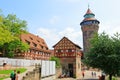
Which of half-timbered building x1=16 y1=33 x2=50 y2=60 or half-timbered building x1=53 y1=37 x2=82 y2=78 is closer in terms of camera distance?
half-timbered building x1=16 y1=33 x2=50 y2=60

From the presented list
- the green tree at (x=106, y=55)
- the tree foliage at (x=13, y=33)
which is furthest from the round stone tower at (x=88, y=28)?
the green tree at (x=106, y=55)

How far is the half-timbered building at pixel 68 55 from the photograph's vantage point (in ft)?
188

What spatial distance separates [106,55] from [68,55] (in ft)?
101

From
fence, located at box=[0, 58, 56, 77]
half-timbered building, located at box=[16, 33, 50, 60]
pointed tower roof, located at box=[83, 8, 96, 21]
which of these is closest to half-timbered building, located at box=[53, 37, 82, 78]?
half-timbered building, located at box=[16, 33, 50, 60]

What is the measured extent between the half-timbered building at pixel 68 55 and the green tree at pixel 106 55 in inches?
1079

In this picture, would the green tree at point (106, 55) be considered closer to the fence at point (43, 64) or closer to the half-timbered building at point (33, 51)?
the fence at point (43, 64)

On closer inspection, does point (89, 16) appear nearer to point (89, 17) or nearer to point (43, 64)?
point (89, 17)

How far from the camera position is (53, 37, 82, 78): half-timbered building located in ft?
188

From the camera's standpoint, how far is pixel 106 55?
28.5 metres

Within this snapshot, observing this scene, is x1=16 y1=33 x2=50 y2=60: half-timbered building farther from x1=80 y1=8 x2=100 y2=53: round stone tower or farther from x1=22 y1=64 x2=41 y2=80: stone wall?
x1=80 y1=8 x2=100 y2=53: round stone tower

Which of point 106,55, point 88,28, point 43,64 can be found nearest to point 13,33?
point 43,64

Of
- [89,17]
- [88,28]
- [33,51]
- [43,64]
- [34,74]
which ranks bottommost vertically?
[34,74]

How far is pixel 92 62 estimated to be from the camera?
97.2 ft

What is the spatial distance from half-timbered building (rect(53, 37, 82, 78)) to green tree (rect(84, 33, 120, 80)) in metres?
27.4
